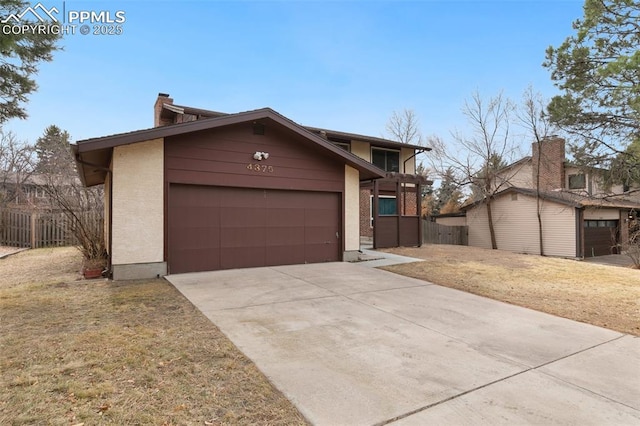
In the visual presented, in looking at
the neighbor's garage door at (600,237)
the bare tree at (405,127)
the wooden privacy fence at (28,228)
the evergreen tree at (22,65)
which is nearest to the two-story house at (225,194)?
the evergreen tree at (22,65)

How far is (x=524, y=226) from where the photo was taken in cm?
1942

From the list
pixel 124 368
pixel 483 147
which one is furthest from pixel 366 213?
pixel 124 368

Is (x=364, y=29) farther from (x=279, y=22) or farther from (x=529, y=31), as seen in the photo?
(x=529, y=31)

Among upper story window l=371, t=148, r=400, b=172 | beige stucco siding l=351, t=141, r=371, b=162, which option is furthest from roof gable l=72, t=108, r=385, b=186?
upper story window l=371, t=148, r=400, b=172

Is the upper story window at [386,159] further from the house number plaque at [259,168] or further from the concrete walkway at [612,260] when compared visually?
the concrete walkway at [612,260]

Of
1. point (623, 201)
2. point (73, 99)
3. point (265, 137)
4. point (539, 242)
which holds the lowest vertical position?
point (539, 242)

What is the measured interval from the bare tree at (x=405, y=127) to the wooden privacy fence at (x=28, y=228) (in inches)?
1038

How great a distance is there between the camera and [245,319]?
4871mm

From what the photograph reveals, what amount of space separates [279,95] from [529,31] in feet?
48.5

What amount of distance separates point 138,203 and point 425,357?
6.81m

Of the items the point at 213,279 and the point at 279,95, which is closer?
the point at 213,279

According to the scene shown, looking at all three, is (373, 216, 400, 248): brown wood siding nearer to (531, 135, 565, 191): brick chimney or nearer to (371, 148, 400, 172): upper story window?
(371, 148, 400, 172): upper story window

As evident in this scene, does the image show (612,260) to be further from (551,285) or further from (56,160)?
(56,160)

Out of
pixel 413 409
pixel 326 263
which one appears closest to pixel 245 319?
pixel 413 409
